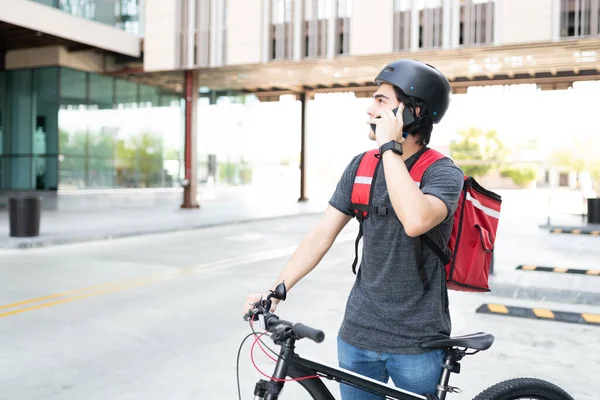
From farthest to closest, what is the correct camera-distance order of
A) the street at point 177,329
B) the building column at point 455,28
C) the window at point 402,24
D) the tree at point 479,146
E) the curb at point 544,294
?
the tree at point 479,146
the window at point 402,24
the building column at point 455,28
the curb at point 544,294
the street at point 177,329

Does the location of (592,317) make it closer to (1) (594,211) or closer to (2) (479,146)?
(1) (594,211)

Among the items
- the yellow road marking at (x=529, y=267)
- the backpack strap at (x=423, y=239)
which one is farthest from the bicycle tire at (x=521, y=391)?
the yellow road marking at (x=529, y=267)

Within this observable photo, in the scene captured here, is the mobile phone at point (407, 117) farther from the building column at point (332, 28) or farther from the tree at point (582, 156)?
the tree at point (582, 156)

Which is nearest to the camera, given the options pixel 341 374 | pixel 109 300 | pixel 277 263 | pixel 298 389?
pixel 341 374

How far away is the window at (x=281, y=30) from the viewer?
24281 millimetres

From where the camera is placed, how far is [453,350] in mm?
2451

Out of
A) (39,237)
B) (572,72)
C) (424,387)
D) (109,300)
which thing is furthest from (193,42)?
(424,387)

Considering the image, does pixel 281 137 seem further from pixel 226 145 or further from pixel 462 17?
pixel 462 17

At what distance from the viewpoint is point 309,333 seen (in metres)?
2.07

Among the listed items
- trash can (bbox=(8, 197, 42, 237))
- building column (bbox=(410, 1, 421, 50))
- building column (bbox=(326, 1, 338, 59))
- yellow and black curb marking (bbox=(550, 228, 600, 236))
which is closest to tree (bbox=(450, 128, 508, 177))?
building column (bbox=(326, 1, 338, 59))

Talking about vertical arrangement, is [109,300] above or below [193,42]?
below

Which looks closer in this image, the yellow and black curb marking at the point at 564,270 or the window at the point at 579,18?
the yellow and black curb marking at the point at 564,270

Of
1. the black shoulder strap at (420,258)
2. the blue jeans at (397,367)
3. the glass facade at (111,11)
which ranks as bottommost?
the blue jeans at (397,367)

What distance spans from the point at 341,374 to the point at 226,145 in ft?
114
